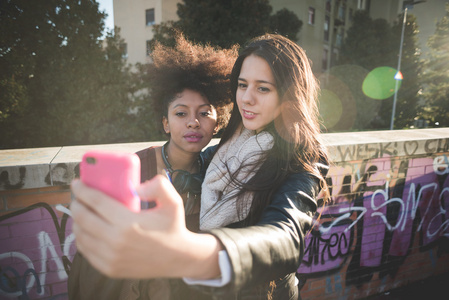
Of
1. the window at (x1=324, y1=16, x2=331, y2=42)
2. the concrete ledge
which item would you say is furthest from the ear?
the window at (x1=324, y1=16, x2=331, y2=42)

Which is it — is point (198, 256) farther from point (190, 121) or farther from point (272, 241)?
point (190, 121)

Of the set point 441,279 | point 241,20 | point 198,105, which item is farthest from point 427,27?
point 198,105

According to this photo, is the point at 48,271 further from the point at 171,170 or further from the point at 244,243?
the point at 244,243

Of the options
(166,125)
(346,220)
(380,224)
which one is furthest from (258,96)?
(380,224)

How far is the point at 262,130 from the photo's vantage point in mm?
1604

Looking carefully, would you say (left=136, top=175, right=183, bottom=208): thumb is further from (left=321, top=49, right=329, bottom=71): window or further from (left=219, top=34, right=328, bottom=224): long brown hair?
(left=321, top=49, right=329, bottom=71): window

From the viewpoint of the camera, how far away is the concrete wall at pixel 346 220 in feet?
5.85

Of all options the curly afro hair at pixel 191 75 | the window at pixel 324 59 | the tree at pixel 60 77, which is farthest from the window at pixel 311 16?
the curly afro hair at pixel 191 75

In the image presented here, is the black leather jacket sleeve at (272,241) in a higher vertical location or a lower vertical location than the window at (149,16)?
lower

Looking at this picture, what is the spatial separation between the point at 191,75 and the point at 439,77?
82.1 ft

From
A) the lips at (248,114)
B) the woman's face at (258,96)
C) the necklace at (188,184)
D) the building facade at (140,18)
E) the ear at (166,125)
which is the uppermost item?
the building facade at (140,18)

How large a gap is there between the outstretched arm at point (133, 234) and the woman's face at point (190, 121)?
1229mm

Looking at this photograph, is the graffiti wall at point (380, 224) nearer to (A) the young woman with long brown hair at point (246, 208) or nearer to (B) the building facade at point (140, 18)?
(A) the young woman with long brown hair at point (246, 208)

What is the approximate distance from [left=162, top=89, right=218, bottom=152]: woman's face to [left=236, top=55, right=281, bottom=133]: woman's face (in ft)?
Answer: 1.41
